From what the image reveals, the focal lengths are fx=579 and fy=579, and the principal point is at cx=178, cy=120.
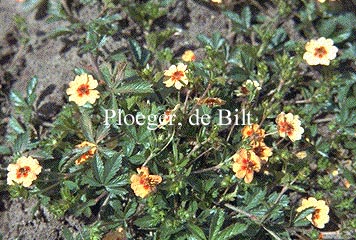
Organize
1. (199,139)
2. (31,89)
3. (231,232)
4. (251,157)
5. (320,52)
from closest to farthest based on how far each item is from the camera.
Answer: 1. (231,232)
2. (251,157)
3. (199,139)
4. (320,52)
5. (31,89)

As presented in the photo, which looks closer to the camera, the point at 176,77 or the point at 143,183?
the point at 143,183

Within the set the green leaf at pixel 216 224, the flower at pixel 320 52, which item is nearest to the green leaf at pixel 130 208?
the green leaf at pixel 216 224

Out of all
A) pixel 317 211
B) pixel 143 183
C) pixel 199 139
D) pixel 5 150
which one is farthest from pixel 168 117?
pixel 5 150

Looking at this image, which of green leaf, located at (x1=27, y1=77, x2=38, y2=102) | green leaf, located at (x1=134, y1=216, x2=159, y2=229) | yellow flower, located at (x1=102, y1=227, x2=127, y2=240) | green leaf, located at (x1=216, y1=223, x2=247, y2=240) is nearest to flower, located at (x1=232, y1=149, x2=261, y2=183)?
green leaf, located at (x1=216, y1=223, x2=247, y2=240)

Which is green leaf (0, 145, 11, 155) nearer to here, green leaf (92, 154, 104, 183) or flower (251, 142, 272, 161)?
green leaf (92, 154, 104, 183)

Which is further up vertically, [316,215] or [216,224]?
[216,224]

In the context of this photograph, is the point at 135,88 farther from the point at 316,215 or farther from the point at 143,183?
the point at 316,215

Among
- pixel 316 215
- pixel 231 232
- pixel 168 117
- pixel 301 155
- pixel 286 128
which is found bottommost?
pixel 316 215
